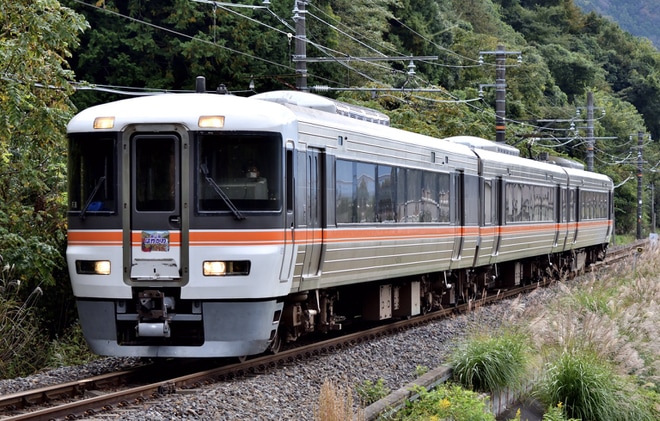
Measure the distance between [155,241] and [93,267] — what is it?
2.34 feet

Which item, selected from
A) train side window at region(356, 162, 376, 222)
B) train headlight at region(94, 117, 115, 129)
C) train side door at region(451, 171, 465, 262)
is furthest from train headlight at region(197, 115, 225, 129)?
train side door at region(451, 171, 465, 262)

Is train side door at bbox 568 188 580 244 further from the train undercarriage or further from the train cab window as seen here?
the train cab window

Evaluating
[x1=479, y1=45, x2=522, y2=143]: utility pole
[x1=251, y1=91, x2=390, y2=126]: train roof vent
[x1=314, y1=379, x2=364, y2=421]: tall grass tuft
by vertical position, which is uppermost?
[x1=479, y1=45, x2=522, y2=143]: utility pole

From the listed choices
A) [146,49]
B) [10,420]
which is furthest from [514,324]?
[146,49]

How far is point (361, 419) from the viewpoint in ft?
25.7

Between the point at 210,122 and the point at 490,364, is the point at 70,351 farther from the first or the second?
the point at 490,364

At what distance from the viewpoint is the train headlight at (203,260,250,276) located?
34.7 ft

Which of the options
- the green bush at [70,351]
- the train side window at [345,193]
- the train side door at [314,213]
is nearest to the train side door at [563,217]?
the train side window at [345,193]

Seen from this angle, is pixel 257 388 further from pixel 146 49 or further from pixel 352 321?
pixel 146 49

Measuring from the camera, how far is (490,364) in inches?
434

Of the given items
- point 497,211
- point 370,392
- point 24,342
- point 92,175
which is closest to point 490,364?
point 370,392

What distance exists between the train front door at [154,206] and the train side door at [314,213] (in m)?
1.61

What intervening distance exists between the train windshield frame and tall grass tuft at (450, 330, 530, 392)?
2.50 m

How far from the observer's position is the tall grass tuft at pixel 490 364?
1096cm
